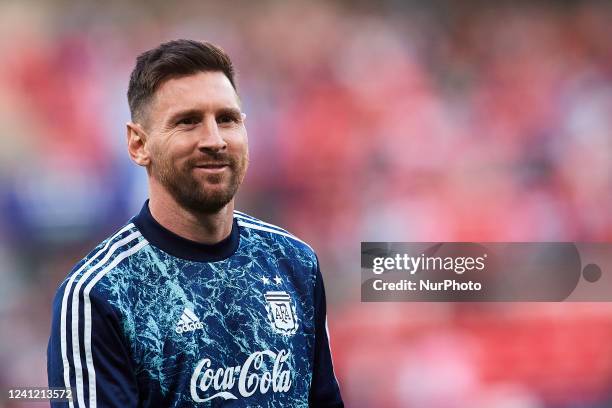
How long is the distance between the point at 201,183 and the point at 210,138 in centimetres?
8

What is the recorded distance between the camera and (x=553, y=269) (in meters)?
3.32

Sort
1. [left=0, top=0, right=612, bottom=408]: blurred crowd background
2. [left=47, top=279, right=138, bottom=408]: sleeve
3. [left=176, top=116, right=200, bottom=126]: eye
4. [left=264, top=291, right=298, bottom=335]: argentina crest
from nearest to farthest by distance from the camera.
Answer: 1. [left=47, top=279, right=138, bottom=408]: sleeve
2. [left=176, top=116, right=200, bottom=126]: eye
3. [left=264, top=291, right=298, bottom=335]: argentina crest
4. [left=0, top=0, right=612, bottom=408]: blurred crowd background

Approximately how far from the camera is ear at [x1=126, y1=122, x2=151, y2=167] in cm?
149

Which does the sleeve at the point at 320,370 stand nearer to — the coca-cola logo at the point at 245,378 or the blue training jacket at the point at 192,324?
the blue training jacket at the point at 192,324

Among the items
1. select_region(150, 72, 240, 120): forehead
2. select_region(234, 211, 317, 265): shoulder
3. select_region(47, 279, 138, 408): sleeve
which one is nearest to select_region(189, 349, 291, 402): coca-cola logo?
select_region(47, 279, 138, 408): sleeve

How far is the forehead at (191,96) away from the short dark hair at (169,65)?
0.01 meters

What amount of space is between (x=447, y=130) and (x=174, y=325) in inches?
84.7

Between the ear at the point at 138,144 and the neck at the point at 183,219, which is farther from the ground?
the ear at the point at 138,144

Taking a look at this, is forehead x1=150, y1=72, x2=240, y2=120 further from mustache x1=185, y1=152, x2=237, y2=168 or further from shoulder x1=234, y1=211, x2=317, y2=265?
shoulder x1=234, y1=211, x2=317, y2=265

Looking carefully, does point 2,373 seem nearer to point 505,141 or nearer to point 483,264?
point 483,264

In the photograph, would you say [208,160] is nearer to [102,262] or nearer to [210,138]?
[210,138]

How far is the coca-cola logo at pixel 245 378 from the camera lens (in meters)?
1.41

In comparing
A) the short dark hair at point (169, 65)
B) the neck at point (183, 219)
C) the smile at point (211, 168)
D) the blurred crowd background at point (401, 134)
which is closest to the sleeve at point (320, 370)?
the neck at point (183, 219)

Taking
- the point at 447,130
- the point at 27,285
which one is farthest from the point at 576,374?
the point at 27,285
